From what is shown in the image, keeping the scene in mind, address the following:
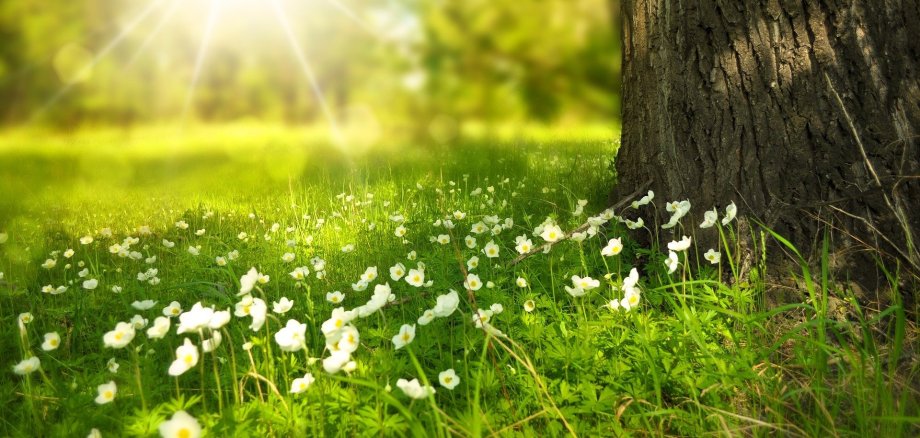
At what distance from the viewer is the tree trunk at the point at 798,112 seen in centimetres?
194

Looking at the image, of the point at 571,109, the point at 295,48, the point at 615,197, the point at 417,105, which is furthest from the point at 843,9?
the point at 295,48

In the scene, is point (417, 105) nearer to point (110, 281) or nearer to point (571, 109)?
point (571, 109)

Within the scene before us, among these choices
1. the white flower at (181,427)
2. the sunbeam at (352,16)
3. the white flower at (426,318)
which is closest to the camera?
the white flower at (181,427)

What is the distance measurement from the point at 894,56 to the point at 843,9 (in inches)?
8.9

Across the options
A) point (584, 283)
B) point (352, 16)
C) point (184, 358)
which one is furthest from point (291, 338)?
point (352, 16)

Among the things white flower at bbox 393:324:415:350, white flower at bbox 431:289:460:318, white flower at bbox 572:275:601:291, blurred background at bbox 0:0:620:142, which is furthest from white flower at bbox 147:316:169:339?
blurred background at bbox 0:0:620:142

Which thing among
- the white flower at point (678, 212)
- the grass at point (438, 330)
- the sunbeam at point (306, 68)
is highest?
the sunbeam at point (306, 68)

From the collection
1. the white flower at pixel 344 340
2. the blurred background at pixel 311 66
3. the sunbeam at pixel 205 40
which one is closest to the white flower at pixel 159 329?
the white flower at pixel 344 340

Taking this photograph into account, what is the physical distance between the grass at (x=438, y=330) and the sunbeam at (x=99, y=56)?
1053 mm

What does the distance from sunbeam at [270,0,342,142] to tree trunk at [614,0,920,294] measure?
3.70 m

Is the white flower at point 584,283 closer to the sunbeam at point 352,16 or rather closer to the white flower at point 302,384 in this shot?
the white flower at point 302,384

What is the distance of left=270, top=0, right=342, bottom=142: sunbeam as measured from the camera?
549 cm

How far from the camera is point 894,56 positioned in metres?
1.94

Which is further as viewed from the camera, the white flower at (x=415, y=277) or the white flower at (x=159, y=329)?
the white flower at (x=415, y=277)
